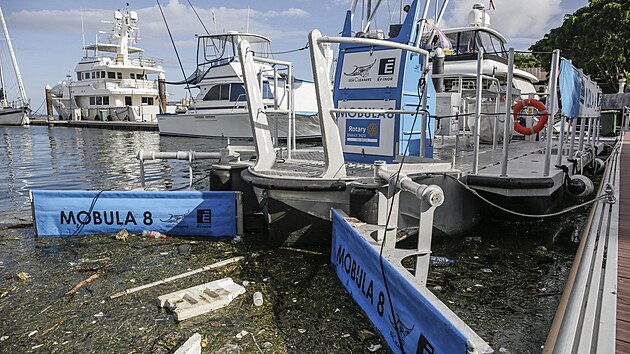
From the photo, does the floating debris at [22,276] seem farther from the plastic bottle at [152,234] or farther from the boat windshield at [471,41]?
the boat windshield at [471,41]

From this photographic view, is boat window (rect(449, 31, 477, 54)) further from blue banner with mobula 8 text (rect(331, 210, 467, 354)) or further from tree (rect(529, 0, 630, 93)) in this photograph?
tree (rect(529, 0, 630, 93))

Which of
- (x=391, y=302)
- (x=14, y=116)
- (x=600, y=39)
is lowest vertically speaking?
(x=391, y=302)

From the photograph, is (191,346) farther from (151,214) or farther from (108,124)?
(108,124)

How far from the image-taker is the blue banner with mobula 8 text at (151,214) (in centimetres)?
615

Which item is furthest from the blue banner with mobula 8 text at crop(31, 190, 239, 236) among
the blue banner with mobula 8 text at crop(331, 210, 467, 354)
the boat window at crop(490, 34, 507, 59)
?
the boat window at crop(490, 34, 507, 59)

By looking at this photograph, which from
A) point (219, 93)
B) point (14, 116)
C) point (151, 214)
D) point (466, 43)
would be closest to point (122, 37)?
point (14, 116)

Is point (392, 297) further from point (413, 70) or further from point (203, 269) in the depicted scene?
point (413, 70)

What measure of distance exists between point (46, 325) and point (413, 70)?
5.49 meters

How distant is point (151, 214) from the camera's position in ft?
20.4

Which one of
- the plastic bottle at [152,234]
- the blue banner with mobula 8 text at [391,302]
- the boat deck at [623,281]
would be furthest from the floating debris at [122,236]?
the boat deck at [623,281]

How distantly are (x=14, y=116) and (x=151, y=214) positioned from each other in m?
48.6

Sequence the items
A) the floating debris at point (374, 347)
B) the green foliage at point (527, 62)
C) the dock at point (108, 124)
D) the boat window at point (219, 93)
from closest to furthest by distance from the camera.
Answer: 1. the floating debris at point (374, 347)
2. the boat window at point (219, 93)
3. the dock at point (108, 124)
4. the green foliage at point (527, 62)

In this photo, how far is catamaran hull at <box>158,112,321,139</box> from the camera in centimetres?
2523

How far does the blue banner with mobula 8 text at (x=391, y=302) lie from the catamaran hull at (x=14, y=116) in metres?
50.5
